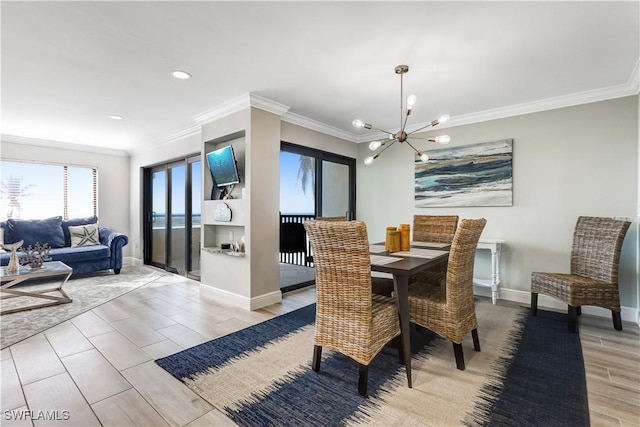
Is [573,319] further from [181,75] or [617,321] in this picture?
[181,75]

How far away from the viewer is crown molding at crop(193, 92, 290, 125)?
3373 millimetres

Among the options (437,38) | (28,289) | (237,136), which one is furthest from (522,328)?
(28,289)

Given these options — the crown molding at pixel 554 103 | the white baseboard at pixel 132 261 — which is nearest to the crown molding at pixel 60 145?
the white baseboard at pixel 132 261

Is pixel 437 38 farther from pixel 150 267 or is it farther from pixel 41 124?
pixel 150 267

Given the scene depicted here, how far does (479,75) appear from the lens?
9.28 feet

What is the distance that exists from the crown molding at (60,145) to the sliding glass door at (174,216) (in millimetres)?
835

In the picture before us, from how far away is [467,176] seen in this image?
4020mm

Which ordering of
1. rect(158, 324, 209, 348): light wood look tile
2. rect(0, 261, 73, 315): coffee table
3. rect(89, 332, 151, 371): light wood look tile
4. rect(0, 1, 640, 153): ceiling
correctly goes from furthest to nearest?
1. rect(0, 261, 73, 315): coffee table
2. rect(158, 324, 209, 348): light wood look tile
3. rect(89, 332, 151, 371): light wood look tile
4. rect(0, 1, 640, 153): ceiling

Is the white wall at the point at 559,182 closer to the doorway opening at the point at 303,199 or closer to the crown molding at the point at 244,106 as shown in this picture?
the doorway opening at the point at 303,199

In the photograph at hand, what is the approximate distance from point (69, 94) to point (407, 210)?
4.54 m

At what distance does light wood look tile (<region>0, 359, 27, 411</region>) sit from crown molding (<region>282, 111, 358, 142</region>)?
3450mm

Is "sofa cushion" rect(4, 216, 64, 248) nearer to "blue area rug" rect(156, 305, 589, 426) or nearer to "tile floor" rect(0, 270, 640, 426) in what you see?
"tile floor" rect(0, 270, 640, 426)

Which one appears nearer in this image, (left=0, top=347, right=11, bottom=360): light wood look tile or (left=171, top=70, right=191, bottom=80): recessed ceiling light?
(left=0, top=347, right=11, bottom=360): light wood look tile

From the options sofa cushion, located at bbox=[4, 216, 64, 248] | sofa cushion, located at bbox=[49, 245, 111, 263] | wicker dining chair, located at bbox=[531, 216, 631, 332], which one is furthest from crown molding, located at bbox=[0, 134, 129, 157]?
wicker dining chair, located at bbox=[531, 216, 631, 332]
